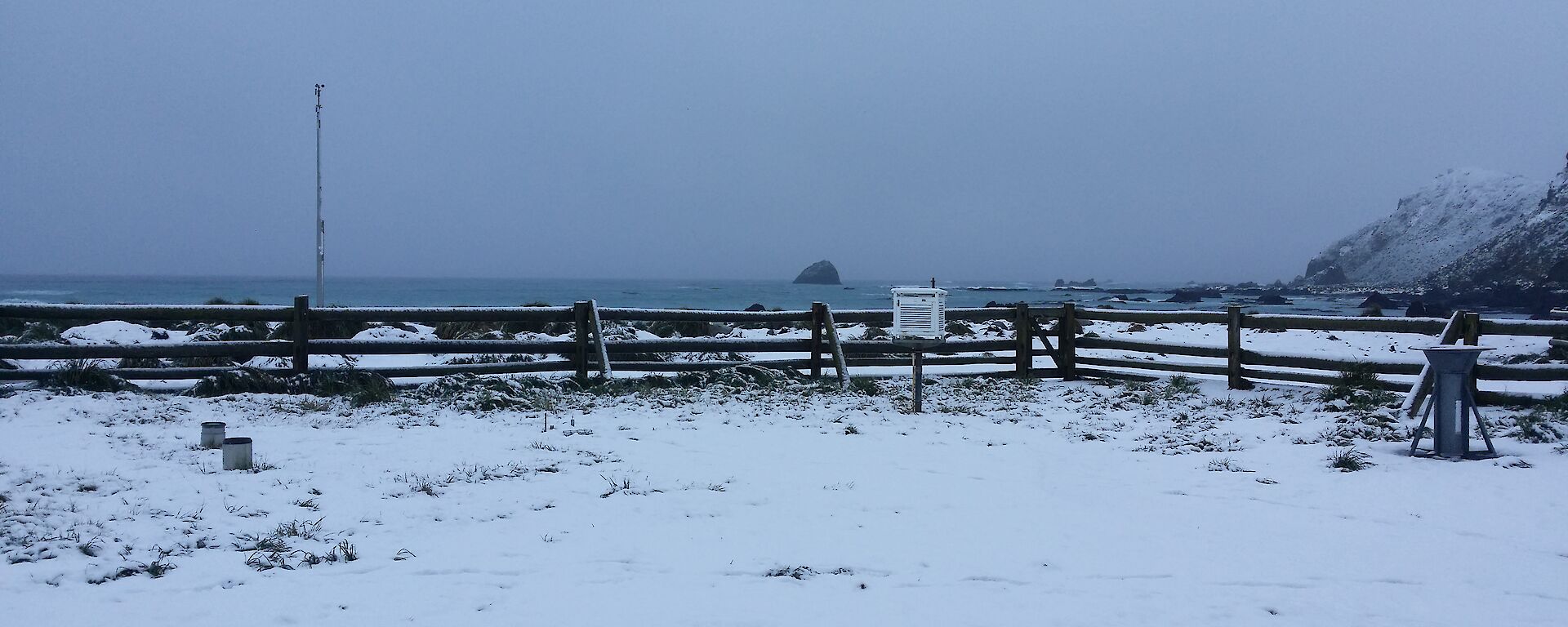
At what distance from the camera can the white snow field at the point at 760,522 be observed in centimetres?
361

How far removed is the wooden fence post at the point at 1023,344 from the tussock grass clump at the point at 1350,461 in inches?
211

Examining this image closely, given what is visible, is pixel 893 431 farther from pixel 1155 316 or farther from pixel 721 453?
pixel 1155 316

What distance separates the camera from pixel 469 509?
16.6 feet

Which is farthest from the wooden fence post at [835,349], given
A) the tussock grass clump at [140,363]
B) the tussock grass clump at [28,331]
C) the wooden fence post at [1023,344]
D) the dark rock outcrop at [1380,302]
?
the dark rock outcrop at [1380,302]

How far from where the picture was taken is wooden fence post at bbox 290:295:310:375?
9930 mm

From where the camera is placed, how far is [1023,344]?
1189cm

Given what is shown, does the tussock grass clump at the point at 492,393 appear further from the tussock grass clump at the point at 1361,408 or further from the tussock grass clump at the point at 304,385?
the tussock grass clump at the point at 1361,408

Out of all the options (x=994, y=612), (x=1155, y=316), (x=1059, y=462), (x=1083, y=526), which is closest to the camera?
(x=994, y=612)

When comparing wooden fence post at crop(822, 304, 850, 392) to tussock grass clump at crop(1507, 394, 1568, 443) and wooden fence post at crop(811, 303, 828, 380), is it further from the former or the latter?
tussock grass clump at crop(1507, 394, 1568, 443)

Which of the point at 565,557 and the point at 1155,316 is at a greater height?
the point at 1155,316

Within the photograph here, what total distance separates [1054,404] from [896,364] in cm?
294

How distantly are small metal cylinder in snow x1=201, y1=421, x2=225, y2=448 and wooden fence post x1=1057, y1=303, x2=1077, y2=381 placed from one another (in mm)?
9929

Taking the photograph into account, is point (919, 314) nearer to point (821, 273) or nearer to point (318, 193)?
point (318, 193)

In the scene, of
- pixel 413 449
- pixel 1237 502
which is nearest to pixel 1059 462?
pixel 1237 502
